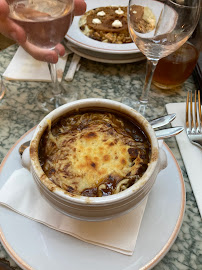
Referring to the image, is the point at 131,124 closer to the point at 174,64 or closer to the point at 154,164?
the point at 154,164

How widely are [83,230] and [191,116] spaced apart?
0.53 m

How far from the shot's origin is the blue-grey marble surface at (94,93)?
883mm

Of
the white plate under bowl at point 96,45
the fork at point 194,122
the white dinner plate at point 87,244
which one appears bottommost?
the white dinner plate at point 87,244

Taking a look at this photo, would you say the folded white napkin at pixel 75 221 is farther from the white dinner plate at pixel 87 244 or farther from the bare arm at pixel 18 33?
the bare arm at pixel 18 33

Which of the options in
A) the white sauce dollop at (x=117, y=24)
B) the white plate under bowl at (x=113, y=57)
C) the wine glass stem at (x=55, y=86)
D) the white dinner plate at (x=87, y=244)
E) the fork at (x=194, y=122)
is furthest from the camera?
the white sauce dollop at (x=117, y=24)

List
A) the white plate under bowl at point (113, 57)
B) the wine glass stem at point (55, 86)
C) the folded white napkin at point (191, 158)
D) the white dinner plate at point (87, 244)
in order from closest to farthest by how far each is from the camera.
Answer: the white dinner plate at point (87, 244), the folded white napkin at point (191, 158), the wine glass stem at point (55, 86), the white plate under bowl at point (113, 57)

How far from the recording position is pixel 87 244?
0.60 m

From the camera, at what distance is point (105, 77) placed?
3.75 feet

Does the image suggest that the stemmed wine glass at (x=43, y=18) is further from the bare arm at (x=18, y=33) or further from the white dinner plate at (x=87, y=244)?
the white dinner plate at (x=87, y=244)

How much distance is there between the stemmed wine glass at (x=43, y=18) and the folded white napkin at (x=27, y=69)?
18cm

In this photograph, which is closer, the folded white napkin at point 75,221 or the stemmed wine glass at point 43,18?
the folded white napkin at point 75,221

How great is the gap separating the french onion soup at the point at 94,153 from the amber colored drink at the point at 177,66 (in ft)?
1.37

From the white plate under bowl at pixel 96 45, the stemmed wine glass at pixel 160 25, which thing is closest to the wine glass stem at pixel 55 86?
the white plate under bowl at pixel 96 45

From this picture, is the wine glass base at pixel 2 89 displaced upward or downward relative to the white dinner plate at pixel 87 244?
downward
